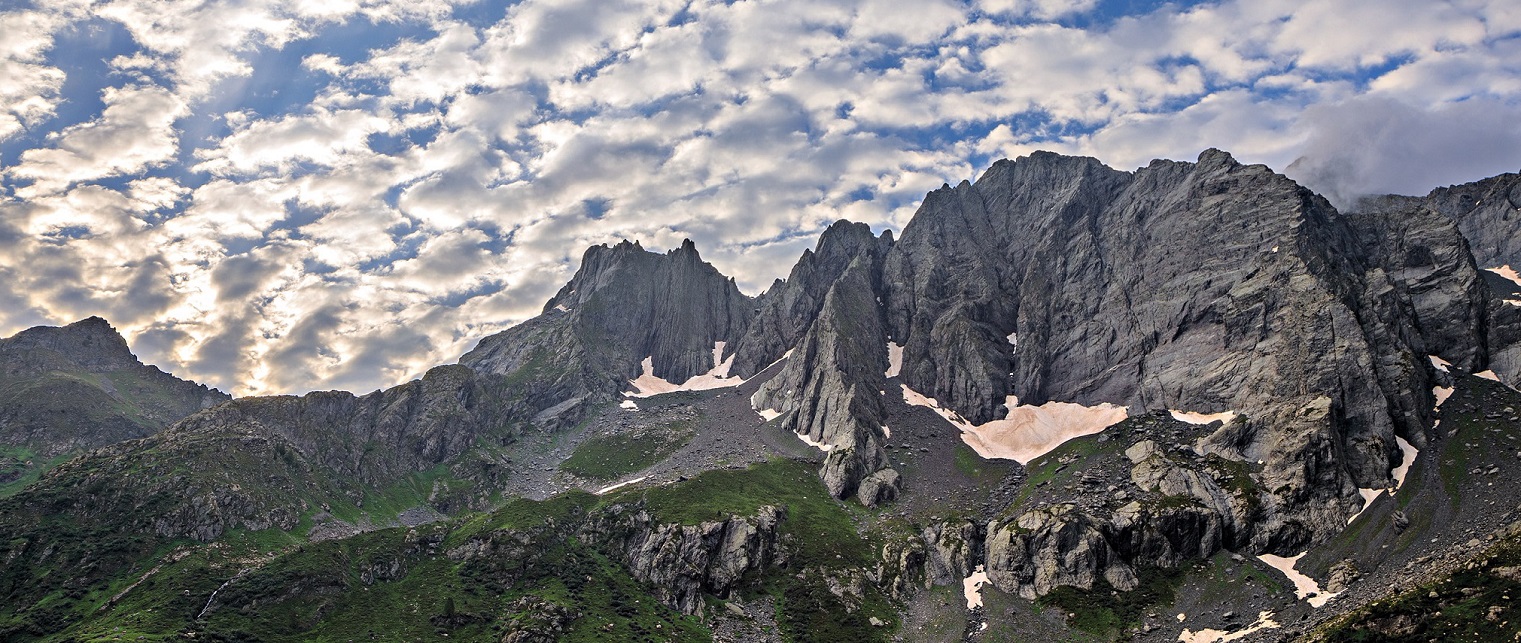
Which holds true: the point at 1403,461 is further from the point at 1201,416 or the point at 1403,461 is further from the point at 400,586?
the point at 400,586

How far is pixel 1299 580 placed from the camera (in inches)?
5059

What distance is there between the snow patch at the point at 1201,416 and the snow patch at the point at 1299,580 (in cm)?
4204

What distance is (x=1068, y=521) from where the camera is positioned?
150250 millimetres

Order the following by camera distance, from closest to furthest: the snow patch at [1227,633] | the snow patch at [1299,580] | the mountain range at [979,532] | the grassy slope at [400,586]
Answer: the snow patch at [1227,633] → the snow patch at [1299,580] → the mountain range at [979,532] → the grassy slope at [400,586]

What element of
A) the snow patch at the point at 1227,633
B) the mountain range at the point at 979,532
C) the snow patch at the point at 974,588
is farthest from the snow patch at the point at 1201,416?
the snow patch at the point at 974,588

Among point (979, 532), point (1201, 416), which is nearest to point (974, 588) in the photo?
point (979, 532)

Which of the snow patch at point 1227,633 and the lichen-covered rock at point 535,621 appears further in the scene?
the lichen-covered rock at point 535,621

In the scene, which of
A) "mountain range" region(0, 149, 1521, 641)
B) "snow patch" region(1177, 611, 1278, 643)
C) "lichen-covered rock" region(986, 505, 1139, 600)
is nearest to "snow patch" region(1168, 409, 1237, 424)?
"mountain range" region(0, 149, 1521, 641)

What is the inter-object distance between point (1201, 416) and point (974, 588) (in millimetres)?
82322

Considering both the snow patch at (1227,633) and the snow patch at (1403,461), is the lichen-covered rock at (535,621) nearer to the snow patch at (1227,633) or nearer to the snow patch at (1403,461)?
the snow patch at (1227,633)

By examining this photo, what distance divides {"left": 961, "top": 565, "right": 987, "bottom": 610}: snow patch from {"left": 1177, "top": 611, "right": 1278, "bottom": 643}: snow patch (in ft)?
122

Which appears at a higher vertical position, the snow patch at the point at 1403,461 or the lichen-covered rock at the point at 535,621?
the lichen-covered rock at the point at 535,621

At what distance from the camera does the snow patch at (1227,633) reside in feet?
383

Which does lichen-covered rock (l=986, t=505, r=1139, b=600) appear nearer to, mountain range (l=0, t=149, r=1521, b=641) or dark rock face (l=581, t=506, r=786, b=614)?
mountain range (l=0, t=149, r=1521, b=641)
